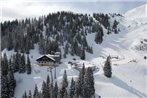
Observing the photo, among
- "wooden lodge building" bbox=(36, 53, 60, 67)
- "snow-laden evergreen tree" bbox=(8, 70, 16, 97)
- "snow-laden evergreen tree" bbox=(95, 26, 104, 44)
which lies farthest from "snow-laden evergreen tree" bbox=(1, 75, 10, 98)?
"snow-laden evergreen tree" bbox=(95, 26, 104, 44)

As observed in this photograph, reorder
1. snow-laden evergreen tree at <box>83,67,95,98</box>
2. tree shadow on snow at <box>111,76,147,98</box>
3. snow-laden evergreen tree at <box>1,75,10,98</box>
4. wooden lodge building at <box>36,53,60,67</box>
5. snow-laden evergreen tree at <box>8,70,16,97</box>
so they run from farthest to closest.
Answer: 1. wooden lodge building at <box>36,53,60,67</box>
2. tree shadow on snow at <box>111,76,147,98</box>
3. snow-laden evergreen tree at <box>8,70,16,97</box>
4. snow-laden evergreen tree at <box>1,75,10,98</box>
5. snow-laden evergreen tree at <box>83,67,95,98</box>

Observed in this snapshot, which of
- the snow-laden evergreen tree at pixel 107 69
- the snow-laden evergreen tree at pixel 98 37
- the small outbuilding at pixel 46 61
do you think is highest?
the snow-laden evergreen tree at pixel 98 37

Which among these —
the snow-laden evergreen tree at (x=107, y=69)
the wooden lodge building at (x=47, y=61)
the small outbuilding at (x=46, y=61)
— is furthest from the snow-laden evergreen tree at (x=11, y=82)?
the snow-laden evergreen tree at (x=107, y=69)

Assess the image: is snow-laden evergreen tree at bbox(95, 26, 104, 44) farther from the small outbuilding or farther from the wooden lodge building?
the small outbuilding

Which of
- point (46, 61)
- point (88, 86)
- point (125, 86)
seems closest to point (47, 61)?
point (46, 61)

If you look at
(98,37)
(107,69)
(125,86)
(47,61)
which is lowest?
(125,86)

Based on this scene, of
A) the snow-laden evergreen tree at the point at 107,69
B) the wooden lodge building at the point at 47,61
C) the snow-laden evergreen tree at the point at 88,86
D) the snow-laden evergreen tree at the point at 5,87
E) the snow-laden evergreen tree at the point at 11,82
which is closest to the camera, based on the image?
the snow-laden evergreen tree at the point at 88,86

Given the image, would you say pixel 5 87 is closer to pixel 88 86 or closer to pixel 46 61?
pixel 88 86

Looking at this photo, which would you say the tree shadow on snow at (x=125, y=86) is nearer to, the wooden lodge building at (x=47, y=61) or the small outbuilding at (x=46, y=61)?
the wooden lodge building at (x=47, y=61)

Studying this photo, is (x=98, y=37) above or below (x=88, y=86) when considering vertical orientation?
above

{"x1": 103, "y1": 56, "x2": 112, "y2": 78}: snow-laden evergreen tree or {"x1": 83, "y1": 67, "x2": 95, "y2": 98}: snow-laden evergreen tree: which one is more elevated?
{"x1": 103, "y1": 56, "x2": 112, "y2": 78}: snow-laden evergreen tree

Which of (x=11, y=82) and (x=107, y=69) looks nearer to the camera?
(x=11, y=82)

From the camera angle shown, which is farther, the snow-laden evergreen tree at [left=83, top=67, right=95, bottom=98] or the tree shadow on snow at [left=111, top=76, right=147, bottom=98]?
the tree shadow on snow at [left=111, top=76, right=147, bottom=98]
